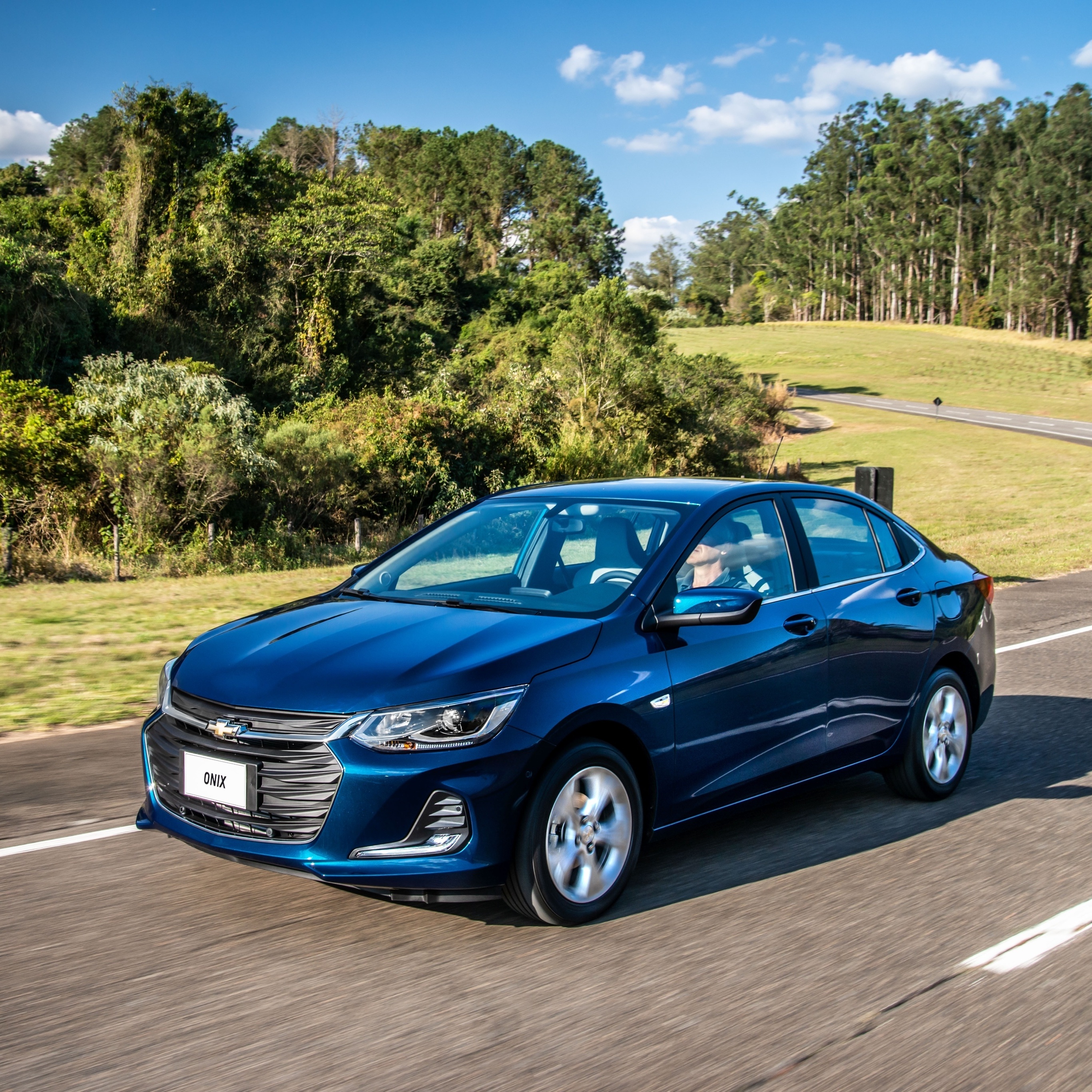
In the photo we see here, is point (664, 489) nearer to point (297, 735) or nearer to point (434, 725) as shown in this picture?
point (434, 725)

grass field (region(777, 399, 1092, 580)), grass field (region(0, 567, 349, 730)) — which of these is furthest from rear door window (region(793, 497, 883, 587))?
grass field (region(777, 399, 1092, 580))

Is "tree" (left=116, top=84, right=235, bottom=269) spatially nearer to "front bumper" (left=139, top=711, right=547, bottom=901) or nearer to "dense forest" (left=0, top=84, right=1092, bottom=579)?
"dense forest" (left=0, top=84, right=1092, bottom=579)

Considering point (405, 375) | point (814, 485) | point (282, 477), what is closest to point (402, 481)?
point (282, 477)

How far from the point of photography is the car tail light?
664cm

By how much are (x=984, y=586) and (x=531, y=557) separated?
2826 mm

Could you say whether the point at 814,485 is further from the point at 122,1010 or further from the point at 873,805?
the point at 122,1010

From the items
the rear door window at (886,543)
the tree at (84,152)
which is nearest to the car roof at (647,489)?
the rear door window at (886,543)

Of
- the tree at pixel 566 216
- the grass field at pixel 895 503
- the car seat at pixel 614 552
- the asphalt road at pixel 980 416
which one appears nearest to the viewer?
the car seat at pixel 614 552

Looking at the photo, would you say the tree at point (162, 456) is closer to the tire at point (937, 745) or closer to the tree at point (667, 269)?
the tire at point (937, 745)

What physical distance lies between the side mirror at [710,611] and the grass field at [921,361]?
69.6 metres

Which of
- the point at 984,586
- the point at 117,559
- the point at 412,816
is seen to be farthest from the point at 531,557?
the point at 117,559

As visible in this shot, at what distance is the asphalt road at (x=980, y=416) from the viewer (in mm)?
57656

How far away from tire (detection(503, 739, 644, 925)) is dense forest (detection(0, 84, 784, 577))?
58.5 feet

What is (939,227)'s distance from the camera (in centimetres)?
13012
